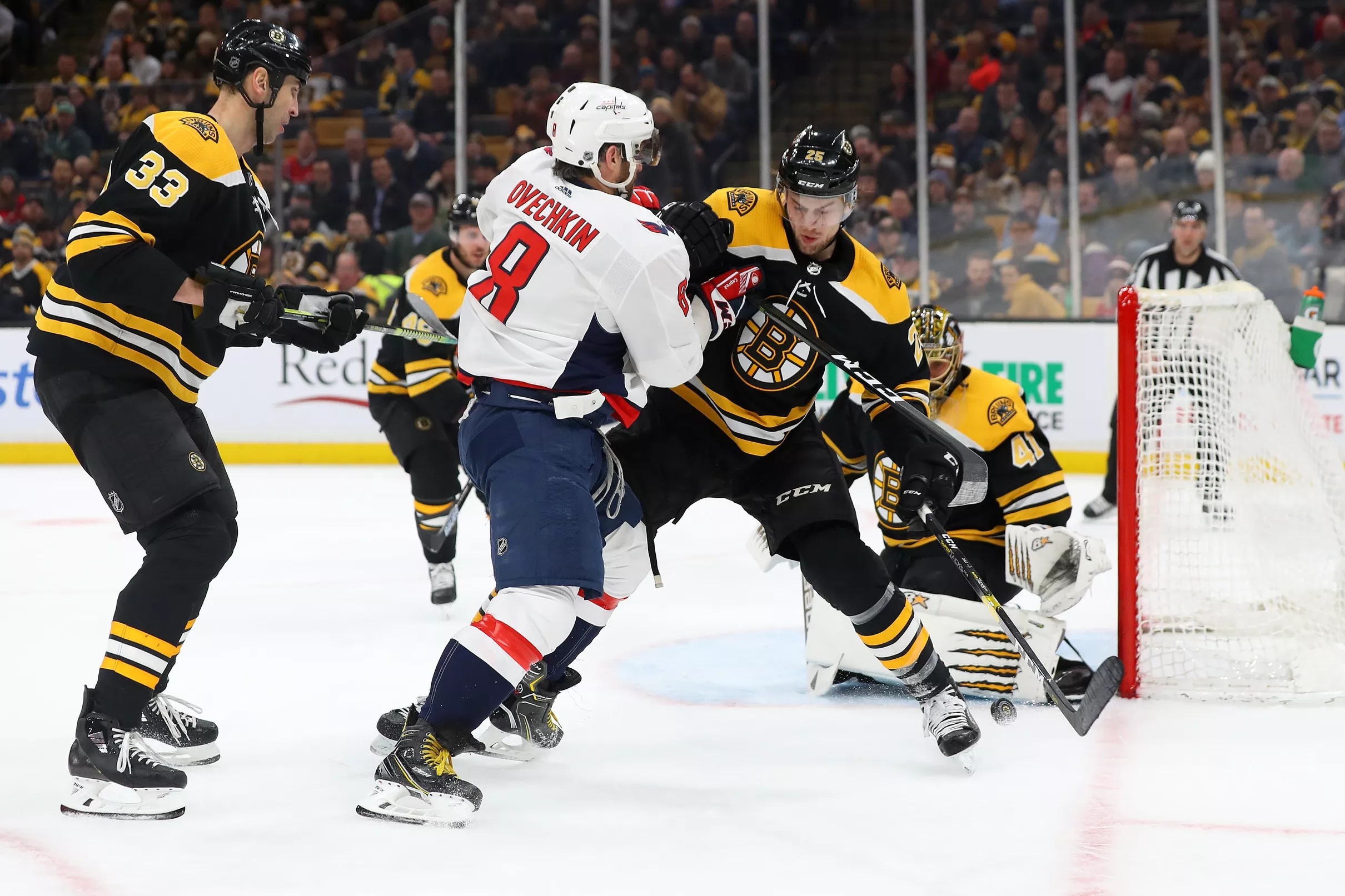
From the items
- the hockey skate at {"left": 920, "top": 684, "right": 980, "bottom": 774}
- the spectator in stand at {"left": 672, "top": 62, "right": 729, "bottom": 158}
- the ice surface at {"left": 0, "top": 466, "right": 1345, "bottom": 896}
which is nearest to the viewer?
the ice surface at {"left": 0, "top": 466, "right": 1345, "bottom": 896}

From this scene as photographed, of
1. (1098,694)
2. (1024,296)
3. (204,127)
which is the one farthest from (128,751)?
(1024,296)

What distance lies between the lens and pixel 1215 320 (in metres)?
3.62

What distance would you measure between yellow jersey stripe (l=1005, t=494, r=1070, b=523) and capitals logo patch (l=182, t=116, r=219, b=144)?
195 centimetres

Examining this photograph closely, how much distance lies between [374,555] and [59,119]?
4924 millimetres

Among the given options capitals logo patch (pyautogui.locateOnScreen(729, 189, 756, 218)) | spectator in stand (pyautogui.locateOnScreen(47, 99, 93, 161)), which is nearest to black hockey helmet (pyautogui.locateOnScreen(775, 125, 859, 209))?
capitals logo patch (pyautogui.locateOnScreen(729, 189, 756, 218))

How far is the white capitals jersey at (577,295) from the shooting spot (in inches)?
95.7

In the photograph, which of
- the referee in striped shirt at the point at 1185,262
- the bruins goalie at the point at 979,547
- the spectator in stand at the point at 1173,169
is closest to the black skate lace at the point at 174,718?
the bruins goalie at the point at 979,547

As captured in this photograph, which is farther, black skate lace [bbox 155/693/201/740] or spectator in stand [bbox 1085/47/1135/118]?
spectator in stand [bbox 1085/47/1135/118]

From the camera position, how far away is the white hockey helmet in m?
2.49

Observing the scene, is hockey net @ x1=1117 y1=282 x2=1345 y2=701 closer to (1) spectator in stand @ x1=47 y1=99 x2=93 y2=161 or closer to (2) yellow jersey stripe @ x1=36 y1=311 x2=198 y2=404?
(2) yellow jersey stripe @ x1=36 y1=311 x2=198 y2=404

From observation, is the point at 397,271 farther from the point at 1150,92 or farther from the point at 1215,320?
the point at 1215,320

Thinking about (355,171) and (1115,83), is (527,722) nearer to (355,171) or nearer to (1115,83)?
(355,171)

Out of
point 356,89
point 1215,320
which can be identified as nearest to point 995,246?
point 356,89

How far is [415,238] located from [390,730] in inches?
236
